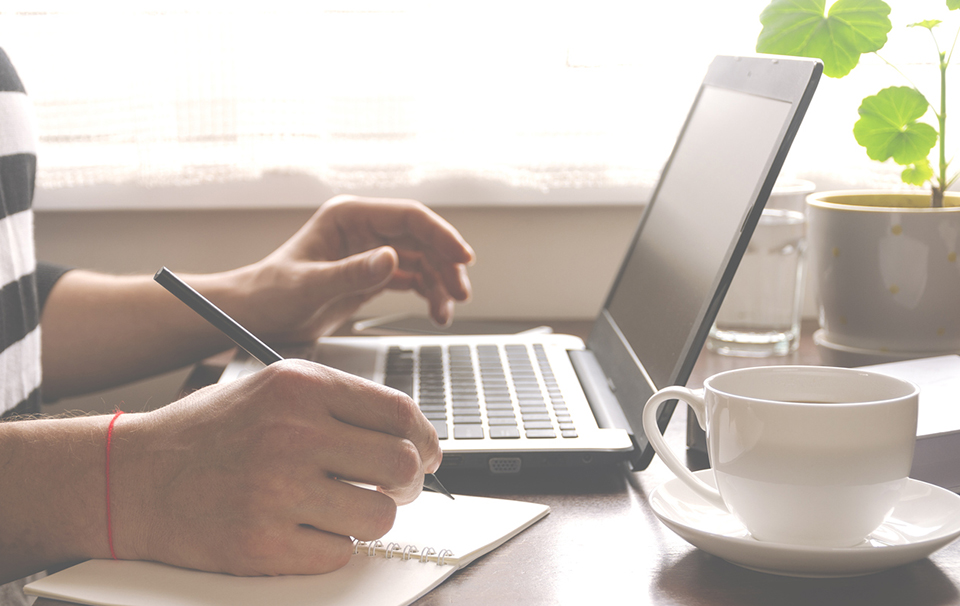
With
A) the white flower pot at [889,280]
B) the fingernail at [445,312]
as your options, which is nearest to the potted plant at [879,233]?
the white flower pot at [889,280]

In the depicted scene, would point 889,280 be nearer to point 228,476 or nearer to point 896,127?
point 896,127

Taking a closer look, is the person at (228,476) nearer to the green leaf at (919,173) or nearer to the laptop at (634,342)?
the laptop at (634,342)

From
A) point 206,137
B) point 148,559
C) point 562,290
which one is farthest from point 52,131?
point 148,559

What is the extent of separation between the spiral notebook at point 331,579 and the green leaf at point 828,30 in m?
0.52

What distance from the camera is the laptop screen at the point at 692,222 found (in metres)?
0.56

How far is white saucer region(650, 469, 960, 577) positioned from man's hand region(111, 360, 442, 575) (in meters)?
0.15

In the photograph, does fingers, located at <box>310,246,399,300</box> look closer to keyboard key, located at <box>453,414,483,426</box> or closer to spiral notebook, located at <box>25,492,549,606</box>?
keyboard key, located at <box>453,414,483,426</box>

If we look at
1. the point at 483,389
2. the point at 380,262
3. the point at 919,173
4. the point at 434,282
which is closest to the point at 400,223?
the point at 434,282

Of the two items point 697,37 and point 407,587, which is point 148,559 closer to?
point 407,587

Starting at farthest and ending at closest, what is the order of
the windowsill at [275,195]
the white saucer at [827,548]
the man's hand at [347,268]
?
the windowsill at [275,195] → the man's hand at [347,268] → the white saucer at [827,548]

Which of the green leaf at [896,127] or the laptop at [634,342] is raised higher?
the green leaf at [896,127]

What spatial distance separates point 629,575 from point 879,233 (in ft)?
1.47

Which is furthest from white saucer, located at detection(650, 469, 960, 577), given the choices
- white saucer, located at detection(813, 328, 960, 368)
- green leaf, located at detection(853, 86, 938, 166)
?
green leaf, located at detection(853, 86, 938, 166)

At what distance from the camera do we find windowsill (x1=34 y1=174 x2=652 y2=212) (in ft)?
3.75
